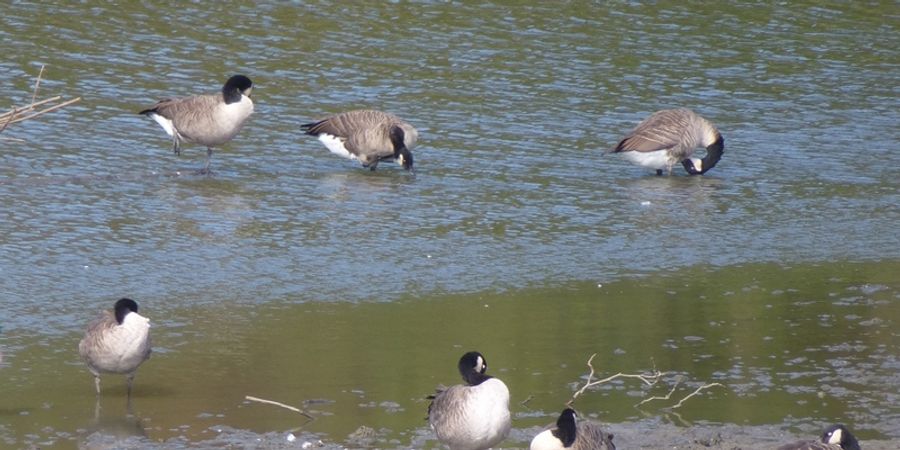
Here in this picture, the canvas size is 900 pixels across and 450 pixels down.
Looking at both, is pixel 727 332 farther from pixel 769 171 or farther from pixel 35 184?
pixel 35 184

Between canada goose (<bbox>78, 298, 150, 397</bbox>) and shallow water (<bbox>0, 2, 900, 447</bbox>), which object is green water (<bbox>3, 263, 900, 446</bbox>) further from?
canada goose (<bbox>78, 298, 150, 397</bbox>)

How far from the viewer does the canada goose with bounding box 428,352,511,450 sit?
648 cm

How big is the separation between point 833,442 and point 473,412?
5.33 feet

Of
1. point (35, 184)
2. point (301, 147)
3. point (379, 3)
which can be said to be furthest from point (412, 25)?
point (35, 184)

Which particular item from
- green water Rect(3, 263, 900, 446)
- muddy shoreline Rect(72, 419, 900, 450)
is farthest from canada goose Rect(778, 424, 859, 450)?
green water Rect(3, 263, 900, 446)

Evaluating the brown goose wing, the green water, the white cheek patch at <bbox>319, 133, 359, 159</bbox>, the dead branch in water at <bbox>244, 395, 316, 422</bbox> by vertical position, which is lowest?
the green water

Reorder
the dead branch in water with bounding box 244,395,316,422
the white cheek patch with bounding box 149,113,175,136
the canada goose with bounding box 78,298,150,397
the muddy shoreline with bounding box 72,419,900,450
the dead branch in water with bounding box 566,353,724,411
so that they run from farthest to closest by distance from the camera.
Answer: the white cheek patch with bounding box 149,113,175,136 < the dead branch in water with bounding box 566,353,724,411 < the canada goose with bounding box 78,298,150,397 < the dead branch in water with bounding box 244,395,316,422 < the muddy shoreline with bounding box 72,419,900,450

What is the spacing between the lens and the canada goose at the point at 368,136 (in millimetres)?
12914

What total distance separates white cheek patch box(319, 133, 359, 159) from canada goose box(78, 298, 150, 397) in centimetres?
597

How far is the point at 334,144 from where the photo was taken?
1337 centimetres

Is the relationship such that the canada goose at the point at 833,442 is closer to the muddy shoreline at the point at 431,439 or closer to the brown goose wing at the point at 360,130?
the muddy shoreline at the point at 431,439

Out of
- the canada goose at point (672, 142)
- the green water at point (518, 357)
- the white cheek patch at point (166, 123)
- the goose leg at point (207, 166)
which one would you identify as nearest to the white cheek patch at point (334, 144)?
the goose leg at point (207, 166)

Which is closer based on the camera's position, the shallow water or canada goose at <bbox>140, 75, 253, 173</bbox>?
the shallow water

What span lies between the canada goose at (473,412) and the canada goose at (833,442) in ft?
4.21
